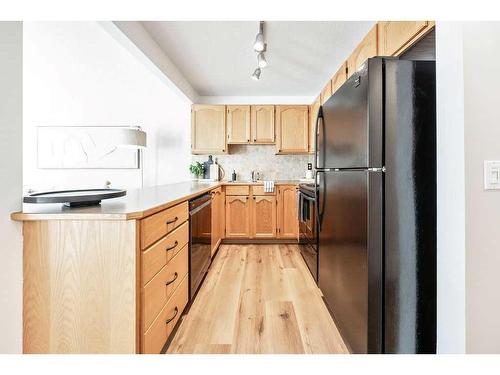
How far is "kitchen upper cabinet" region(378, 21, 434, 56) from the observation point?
4.82 ft

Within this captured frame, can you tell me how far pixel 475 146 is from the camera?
3.35 ft

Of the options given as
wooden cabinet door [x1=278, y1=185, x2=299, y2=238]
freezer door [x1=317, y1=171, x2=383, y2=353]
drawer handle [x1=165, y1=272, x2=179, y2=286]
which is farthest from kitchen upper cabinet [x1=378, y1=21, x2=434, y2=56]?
wooden cabinet door [x1=278, y1=185, x2=299, y2=238]

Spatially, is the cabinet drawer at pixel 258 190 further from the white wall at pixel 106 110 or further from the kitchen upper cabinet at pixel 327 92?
the kitchen upper cabinet at pixel 327 92

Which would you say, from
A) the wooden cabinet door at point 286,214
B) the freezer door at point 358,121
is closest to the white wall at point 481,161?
the freezer door at point 358,121

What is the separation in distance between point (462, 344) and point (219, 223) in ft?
9.64

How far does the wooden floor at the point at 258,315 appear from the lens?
1.54 m

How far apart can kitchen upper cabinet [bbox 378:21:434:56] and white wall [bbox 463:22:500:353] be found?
0.47 meters

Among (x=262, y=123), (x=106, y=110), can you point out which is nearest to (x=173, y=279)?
(x=262, y=123)

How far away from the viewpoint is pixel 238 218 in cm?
397

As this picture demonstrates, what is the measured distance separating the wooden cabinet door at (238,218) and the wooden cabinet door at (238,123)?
1.01 m

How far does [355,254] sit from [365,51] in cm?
181

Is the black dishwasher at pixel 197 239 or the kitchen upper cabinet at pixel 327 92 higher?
the kitchen upper cabinet at pixel 327 92
